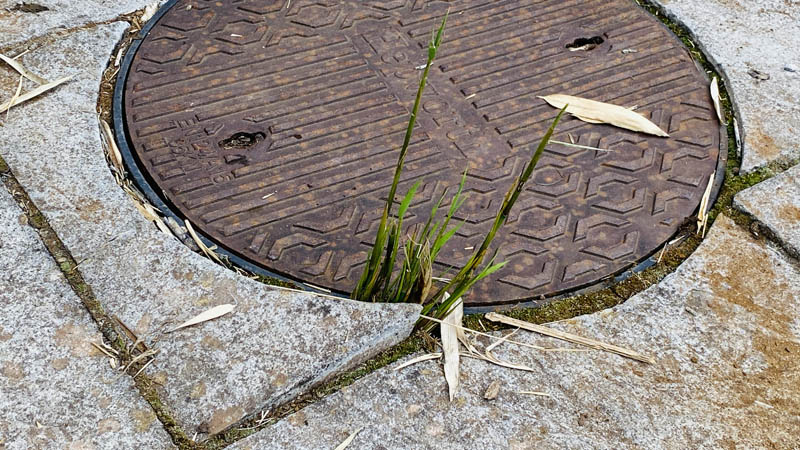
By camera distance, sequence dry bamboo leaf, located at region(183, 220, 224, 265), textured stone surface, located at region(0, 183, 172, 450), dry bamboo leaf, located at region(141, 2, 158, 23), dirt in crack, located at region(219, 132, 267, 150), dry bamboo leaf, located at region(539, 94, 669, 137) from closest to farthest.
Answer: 1. textured stone surface, located at region(0, 183, 172, 450)
2. dry bamboo leaf, located at region(183, 220, 224, 265)
3. dirt in crack, located at region(219, 132, 267, 150)
4. dry bamboo leaf, located at region(539, 94, 669, 137)
5. dry bamboo leaf, located at region(141, 2, 158, 23)

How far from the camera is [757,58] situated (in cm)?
246

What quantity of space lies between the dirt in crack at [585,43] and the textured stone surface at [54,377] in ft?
5.25

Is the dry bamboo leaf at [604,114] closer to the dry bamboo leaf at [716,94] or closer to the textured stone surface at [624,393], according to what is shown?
the dry bamboo leaf at [716,94]

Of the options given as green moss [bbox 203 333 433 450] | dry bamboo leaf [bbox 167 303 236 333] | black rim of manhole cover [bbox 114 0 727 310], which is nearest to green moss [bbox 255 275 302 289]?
black rim of manhole cover [bbox 114 0 727 310]

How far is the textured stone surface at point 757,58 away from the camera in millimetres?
2201

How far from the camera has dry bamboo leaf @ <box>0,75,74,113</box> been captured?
2.03 m

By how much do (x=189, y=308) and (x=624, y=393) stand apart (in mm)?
892

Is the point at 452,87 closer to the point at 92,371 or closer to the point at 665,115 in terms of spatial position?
the point at 665,115

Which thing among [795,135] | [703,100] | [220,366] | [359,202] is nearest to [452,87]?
[359,202]

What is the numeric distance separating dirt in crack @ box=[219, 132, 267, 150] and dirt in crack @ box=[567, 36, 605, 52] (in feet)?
3.30

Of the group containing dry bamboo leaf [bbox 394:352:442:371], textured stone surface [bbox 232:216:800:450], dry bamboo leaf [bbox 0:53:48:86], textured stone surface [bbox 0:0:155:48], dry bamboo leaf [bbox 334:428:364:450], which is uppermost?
Answer: textured stone surface [bbox 0:0:155:48]

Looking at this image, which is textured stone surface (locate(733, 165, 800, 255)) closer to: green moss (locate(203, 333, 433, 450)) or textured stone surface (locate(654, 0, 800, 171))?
textured stone surface (locate(654, 0, 800, 171))

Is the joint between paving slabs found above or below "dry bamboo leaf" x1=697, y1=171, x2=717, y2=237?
above

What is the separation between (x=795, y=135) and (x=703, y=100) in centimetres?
26
